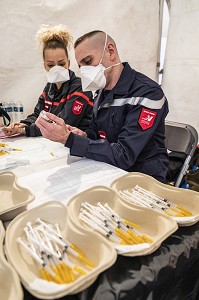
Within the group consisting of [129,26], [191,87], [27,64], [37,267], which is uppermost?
[129,26]

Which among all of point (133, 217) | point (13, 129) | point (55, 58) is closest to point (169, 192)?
point (133, 217)

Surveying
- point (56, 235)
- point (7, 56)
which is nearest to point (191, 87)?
point (7, 56)

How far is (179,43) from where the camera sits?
2195mm

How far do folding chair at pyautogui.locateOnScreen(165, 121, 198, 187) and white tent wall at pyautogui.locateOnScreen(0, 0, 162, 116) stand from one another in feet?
4.23

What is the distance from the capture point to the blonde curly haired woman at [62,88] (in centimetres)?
149

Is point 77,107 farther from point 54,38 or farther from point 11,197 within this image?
point 11,197

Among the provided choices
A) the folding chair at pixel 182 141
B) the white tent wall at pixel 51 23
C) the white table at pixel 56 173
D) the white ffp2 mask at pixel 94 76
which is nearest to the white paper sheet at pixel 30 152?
the white table at pixel 56 173

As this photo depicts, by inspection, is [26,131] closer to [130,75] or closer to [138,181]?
[130,75]

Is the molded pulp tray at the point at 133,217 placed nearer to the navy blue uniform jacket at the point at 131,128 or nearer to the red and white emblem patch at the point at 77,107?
the navy blue uniform jacket at the point at 131,128

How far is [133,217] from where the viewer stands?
606 millimetres

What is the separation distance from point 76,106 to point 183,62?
130 cm

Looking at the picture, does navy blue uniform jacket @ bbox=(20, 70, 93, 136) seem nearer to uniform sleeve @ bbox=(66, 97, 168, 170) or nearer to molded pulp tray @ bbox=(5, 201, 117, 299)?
uniform sleeve @ bbox=(66, 97, 168, 170)

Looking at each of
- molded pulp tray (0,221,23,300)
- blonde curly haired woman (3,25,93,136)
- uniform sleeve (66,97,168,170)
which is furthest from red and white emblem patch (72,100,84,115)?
molded pulp tray (0,221,23,300)

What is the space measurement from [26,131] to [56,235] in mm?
1044
